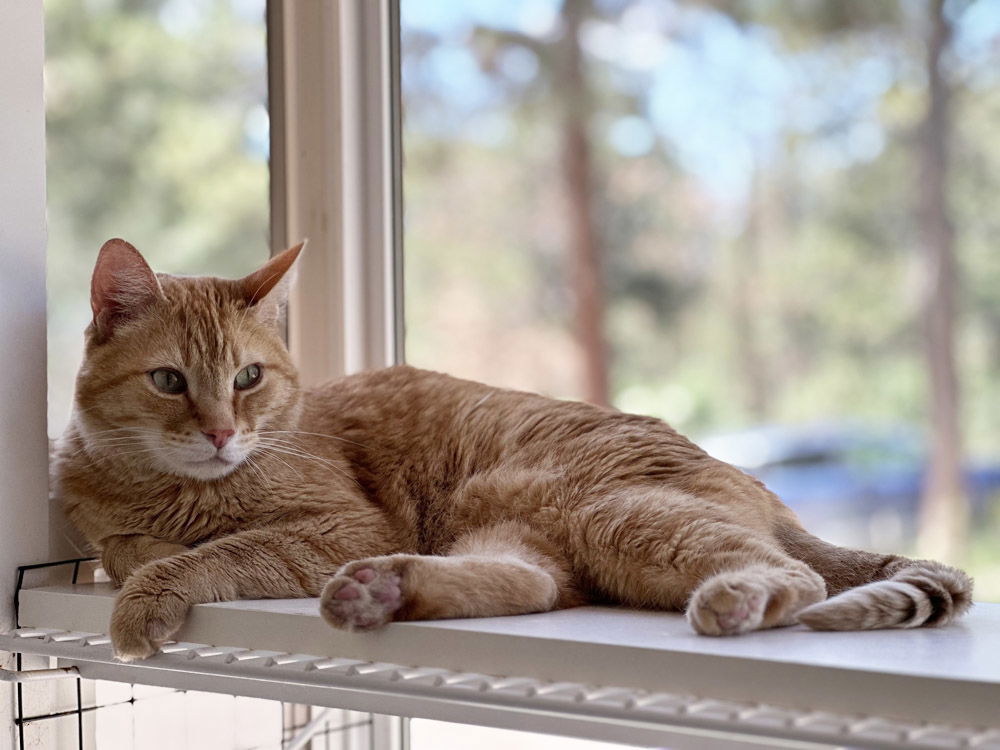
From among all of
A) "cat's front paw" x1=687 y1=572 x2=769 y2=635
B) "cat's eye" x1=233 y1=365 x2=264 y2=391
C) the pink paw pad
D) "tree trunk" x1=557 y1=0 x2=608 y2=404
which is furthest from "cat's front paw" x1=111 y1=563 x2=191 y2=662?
"tree trunk" x1=557 y1=0 x2=608 y2=404

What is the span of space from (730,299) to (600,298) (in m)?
0.53

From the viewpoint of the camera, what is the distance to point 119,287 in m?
1.60

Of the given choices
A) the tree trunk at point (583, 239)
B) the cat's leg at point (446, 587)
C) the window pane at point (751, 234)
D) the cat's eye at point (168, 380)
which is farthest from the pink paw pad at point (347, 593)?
the tree trunk at point (583, 239)

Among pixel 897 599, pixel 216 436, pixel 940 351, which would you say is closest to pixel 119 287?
pixel 216 436

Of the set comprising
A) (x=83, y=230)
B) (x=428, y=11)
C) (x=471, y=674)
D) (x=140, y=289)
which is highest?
(x=428, y=11)

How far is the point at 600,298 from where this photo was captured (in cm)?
416

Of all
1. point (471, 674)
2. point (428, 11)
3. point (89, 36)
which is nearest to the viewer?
point (471, 674)

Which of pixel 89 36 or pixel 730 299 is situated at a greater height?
pixel 89 36

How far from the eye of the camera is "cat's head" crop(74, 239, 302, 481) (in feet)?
5.12

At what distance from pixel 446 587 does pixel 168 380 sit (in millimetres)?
604

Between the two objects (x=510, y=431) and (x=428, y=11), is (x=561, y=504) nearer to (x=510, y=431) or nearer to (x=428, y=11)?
(x=510, y=431)

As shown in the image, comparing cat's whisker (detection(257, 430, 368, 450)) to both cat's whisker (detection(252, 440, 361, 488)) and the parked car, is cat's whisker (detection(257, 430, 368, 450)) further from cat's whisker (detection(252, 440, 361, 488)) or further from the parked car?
the parked car

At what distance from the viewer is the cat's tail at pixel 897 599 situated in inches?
47.3

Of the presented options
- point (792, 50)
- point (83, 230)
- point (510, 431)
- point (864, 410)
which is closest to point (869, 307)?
point (864, 410)
